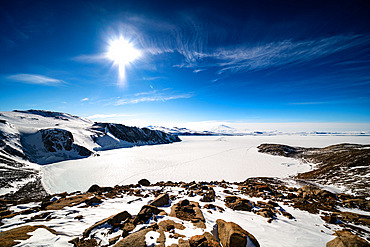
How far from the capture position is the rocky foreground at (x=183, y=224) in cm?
488

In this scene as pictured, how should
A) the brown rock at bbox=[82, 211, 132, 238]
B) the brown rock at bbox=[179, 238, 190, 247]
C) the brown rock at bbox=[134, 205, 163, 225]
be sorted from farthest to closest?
the brown rock at bbox=[134, 205, 163, 225] < the brown rock at bbox=[82, 211, 132, 238] < the brown rock at bbox=[179, 238, 190, 247]

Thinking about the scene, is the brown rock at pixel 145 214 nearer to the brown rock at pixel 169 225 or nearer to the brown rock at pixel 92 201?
the brown rock at pixel 169 225

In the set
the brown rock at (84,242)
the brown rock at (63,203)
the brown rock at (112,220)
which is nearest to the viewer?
the brown rock at (84,242)

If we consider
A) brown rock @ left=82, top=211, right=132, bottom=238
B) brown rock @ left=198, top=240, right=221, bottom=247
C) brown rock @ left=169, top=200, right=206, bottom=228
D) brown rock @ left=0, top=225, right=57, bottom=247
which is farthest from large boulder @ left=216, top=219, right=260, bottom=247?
brown rock @ left=0, top=225, right=57, bottom=247

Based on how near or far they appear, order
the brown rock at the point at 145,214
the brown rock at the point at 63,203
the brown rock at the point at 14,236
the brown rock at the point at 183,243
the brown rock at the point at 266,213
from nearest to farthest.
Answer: the brown rock at the point at 14,236 < the brown rock at the point at 183,243 < the brown rock at the point at 145,214 < the brown rock at the point at 266,213 < the brown rock at the point at 63,203

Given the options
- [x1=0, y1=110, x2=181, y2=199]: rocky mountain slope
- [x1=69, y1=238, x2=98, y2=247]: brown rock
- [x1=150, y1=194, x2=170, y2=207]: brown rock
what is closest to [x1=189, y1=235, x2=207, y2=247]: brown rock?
[x1=69, y1=238, x2=98, y2=247]: brown rock

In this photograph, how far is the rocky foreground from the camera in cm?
488

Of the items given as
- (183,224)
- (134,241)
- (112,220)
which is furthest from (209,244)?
(112,220)

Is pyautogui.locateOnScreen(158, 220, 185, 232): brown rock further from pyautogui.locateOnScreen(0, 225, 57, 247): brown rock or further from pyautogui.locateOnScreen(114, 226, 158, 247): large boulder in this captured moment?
pyautogui.locateOnScreen(0, 225, 57, 247): brown rock

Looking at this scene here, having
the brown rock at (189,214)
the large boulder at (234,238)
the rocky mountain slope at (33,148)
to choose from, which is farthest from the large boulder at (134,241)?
the rocky mountain slope at (33,148)

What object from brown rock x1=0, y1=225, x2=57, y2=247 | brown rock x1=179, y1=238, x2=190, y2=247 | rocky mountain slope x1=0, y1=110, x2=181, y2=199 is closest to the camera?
brown rock x1=0, y1=225, x2=57, y2=247

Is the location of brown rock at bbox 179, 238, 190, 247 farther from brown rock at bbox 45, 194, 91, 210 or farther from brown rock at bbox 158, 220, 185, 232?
brown rock at bbox 45, 194, 91, 210

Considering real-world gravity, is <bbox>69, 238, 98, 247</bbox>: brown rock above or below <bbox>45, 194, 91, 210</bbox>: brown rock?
above

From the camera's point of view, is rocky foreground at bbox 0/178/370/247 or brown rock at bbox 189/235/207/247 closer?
brown rock at bbox 189/235/207/247
